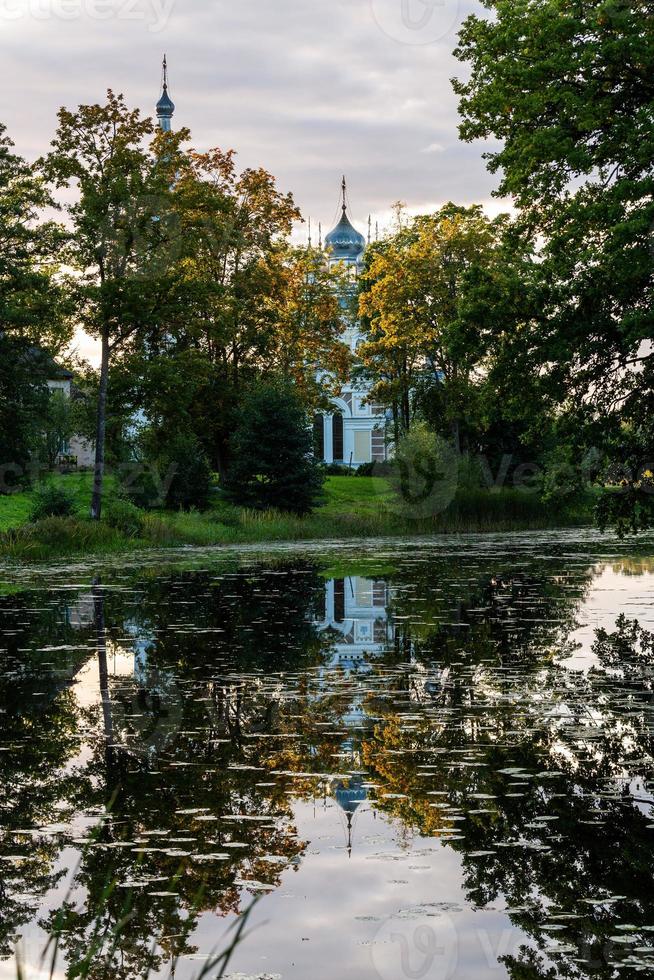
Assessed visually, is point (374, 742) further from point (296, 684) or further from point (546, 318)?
point (546, 318)

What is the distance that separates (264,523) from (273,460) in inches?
134

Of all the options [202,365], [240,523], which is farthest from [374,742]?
[202,365]

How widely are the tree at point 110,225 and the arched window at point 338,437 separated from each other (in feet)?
146

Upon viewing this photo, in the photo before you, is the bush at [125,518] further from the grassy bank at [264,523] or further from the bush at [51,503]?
the bush at [51,503]

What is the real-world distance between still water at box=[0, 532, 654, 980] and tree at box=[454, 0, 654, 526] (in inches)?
233

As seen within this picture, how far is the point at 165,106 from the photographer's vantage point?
326 feet

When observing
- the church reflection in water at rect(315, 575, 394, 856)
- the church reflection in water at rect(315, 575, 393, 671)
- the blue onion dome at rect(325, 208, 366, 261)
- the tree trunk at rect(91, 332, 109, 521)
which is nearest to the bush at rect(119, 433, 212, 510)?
the tree trunk at rect(91, 332, 109, 521)

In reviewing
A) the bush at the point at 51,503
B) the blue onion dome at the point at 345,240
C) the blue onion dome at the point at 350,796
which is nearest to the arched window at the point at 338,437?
the blue onion dome at the point at 345,240

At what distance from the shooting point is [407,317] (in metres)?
52.7

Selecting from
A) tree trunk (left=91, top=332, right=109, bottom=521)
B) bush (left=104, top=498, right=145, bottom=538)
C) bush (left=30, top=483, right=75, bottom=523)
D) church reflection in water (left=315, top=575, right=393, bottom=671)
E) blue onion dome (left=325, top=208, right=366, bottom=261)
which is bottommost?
church reflection in water (left=315, top=575, right=393, bottom=671)

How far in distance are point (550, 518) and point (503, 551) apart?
49.0 feet

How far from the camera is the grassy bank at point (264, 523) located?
112 feet

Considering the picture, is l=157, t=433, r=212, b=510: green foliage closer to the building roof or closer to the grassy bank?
the grassy bank

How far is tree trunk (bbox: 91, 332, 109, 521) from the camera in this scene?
129 feet
